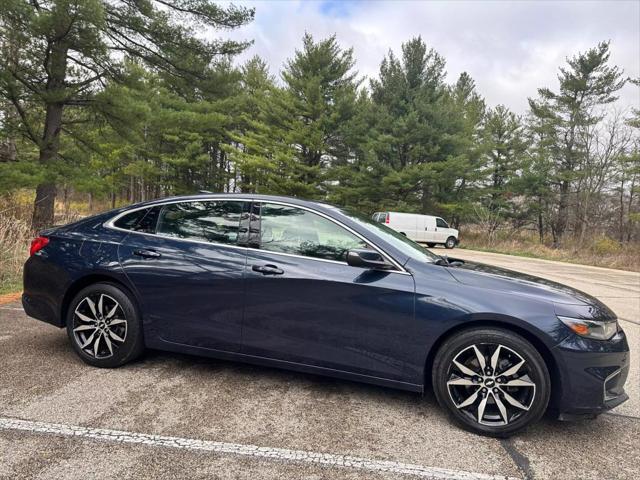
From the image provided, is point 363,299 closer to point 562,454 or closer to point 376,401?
point 376,401

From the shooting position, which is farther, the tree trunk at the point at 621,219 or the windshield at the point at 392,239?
the tree trunk at the point at 621,219

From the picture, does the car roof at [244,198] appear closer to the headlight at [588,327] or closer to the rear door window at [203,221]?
the rear door window at [203,221]

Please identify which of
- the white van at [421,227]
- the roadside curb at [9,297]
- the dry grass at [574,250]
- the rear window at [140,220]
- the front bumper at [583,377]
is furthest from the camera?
the white van at [421,227]

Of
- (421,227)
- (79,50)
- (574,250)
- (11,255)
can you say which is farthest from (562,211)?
(11,255)

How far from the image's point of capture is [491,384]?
2459 millimetres

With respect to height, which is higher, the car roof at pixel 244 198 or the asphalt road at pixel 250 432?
the car roof at pixel 244 198

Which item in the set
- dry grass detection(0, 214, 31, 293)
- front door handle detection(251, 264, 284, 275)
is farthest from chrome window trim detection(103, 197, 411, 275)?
dry grass detection(0, 214, 31, 293)

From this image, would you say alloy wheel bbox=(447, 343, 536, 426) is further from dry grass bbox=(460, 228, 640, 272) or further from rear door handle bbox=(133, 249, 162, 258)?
dry grass bbox=(460, 228, 640, 272)

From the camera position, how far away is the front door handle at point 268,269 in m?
2.79

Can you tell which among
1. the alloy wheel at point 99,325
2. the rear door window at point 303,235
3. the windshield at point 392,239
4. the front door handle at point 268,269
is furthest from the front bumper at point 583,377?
the alloy wheel at point 99,325

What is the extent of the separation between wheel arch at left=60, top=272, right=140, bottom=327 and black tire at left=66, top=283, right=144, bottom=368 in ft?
0.09

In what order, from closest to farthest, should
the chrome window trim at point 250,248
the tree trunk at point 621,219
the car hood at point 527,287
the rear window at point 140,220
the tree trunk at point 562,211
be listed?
the car hood at point 527,287 → the chrome window trim at point 250,248 → the rear window at point 140,220 → the tree trunk at point 621,219 → the tree trunk at point 562,211

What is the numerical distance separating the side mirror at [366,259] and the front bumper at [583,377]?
119 cm

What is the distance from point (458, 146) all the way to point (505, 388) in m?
26.3
